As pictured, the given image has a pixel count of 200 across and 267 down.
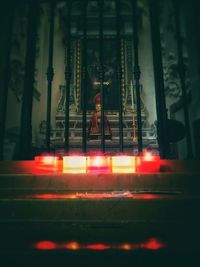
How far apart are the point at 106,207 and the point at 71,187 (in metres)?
0.28

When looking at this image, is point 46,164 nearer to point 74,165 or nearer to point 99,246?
point 74,165

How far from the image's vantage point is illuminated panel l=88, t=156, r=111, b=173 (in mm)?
1183

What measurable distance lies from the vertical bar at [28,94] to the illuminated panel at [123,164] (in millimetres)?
577

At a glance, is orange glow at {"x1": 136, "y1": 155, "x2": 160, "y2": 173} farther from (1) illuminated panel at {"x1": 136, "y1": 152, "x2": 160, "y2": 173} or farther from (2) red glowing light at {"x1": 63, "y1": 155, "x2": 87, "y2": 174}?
(2) red glowing light at {"x1": 63, "y1": 155, "x2": 87, "y2": 174}

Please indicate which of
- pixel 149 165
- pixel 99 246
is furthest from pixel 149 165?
pixel 99 246

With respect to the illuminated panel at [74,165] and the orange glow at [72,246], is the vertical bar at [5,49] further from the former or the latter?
the orange glow at [72,246]

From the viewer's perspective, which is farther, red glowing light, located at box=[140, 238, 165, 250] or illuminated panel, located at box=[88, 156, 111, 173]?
illuminated panel, located at box=[88, 156, 111, 173]

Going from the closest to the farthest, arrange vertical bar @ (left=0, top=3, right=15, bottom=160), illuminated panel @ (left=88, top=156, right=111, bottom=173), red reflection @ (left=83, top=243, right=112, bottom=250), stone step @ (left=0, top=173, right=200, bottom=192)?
red reflection @ (left=83, top=243, right=112, bottom=250)
stone step @ (left=0, top=173, right=200, bottom=192)
illuminated panel @ (left=88, top=156, right=111, bottom=173)
vertical bar @ (left=0, top=3, right=15, bottom=160)

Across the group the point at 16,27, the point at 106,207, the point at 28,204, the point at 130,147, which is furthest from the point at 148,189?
the point at 16,27

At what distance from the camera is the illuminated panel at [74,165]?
1158 millimetres

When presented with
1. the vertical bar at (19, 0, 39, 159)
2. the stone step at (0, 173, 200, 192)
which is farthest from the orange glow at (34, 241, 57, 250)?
the vertical bar at (19, 0, 39, 159)

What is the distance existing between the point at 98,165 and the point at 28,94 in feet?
2.21

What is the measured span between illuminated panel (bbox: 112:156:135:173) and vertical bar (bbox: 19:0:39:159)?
0.58 metres

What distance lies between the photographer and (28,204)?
864 mm
